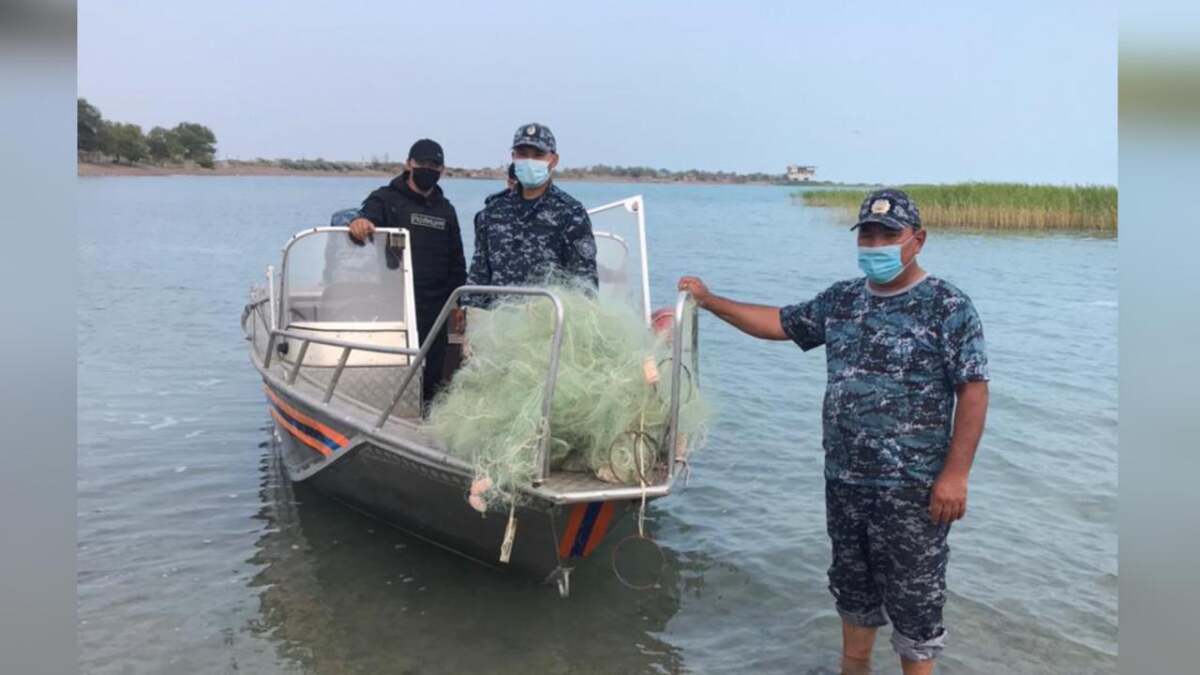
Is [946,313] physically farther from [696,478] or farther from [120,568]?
[120,568]

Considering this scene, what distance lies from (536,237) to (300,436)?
238 centimetres

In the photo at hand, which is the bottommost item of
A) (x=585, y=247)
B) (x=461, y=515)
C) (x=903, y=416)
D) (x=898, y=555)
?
(x=461, y=515)

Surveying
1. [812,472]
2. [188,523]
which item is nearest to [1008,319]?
[812,472]

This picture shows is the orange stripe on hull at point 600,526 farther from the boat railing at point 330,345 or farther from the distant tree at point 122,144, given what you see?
the distant tree at point 122,144

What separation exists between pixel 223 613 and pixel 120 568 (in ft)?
3.56

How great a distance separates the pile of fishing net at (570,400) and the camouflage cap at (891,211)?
1.27 meters

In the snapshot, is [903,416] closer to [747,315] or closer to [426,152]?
[747,315]

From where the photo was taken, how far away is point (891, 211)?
3961 millimetres

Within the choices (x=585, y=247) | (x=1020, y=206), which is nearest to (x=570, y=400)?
(x=585, y=247)

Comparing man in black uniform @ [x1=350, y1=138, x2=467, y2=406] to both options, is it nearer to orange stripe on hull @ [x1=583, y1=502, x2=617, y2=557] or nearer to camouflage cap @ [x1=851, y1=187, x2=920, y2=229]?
orange stripe on hull @ [x1=583, y1=502, x2=617, y2=557]

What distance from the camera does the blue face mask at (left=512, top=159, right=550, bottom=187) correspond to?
207 inches

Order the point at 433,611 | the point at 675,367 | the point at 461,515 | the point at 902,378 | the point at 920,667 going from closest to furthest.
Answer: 1. the point at 902,378
2. the point at 920,667
3. the point at 675,367
4. the point at 461,515
5. the point at 433,611

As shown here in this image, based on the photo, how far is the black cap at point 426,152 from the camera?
20.7 feet

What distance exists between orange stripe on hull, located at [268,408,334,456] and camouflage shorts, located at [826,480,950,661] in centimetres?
340
